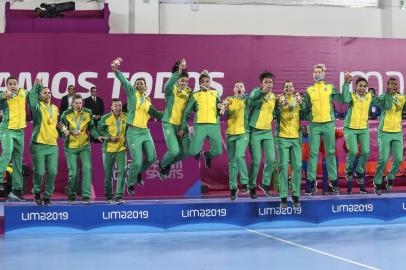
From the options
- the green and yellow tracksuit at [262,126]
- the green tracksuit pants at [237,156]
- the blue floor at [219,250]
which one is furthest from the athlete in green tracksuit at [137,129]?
the green and yellow tracksuit at [262,126]

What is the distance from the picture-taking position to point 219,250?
795 cm

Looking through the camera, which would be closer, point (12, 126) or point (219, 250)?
point (219, 250)

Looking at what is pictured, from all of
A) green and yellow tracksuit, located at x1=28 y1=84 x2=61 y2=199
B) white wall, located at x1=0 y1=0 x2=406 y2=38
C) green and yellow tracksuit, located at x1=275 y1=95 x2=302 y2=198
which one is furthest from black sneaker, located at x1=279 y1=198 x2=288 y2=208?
white wall, located at x1=0 y1=0 x2=406 y2=38

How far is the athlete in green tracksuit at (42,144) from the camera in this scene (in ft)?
33.3

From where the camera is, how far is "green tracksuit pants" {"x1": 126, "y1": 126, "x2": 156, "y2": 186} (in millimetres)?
10233

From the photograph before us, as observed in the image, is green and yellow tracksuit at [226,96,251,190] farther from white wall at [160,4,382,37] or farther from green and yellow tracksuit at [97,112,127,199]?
white wall at [160,4,382,37]

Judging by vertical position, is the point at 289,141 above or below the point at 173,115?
below

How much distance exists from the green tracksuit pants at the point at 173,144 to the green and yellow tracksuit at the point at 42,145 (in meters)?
1.87

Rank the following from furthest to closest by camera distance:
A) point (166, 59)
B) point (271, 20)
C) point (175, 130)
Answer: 1. point (271, 20)
2. point (166, 59)
3. point (175, 130)

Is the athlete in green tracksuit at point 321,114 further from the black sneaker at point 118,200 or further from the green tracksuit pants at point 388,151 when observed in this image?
the black sneaker at point 118,200

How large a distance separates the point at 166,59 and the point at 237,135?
5.15m

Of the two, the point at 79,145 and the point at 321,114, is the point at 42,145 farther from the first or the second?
the point at 321,114

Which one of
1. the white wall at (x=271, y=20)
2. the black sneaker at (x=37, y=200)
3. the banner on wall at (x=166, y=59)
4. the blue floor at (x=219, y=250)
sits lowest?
the blue floor at (x=219, y=250)

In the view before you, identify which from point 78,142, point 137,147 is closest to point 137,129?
point 137,147
